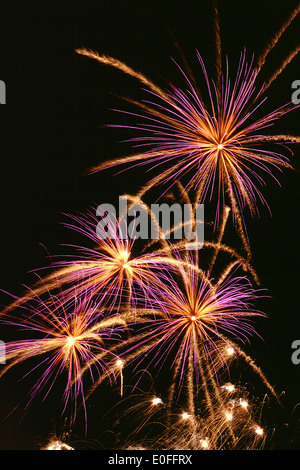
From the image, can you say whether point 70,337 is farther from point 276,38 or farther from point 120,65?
point 276,38

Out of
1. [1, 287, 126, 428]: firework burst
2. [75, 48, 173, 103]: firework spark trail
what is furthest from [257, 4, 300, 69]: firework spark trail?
[1, 287, 126, 428]: firework burst

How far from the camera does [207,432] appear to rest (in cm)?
952

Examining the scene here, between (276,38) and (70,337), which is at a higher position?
→ (276,38)

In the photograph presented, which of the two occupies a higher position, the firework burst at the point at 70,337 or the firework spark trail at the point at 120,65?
the firework spark trail at the point at 120,65

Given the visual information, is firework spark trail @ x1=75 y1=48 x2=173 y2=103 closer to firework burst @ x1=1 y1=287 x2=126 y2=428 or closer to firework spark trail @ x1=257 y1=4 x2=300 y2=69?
firework spark trail @ x1=257 y1=4 x2=300 y2=69

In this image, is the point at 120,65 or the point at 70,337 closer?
the point at 120,65

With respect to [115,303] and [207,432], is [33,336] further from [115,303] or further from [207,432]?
[207,432]

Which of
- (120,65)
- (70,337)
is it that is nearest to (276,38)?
(120,65)

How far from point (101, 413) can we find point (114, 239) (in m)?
4.58

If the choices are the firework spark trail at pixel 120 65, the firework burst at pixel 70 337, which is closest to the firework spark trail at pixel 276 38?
the firework spark trail at pixel 120 65

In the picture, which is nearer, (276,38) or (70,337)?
(276,38)

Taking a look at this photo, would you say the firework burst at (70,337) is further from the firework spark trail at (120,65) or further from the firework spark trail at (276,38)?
the firework spark trail at (276,38)

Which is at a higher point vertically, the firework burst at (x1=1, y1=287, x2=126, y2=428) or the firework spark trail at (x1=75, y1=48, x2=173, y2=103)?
the firework spark trail at (x1=75, y1=48, x2=173, y2=103)
